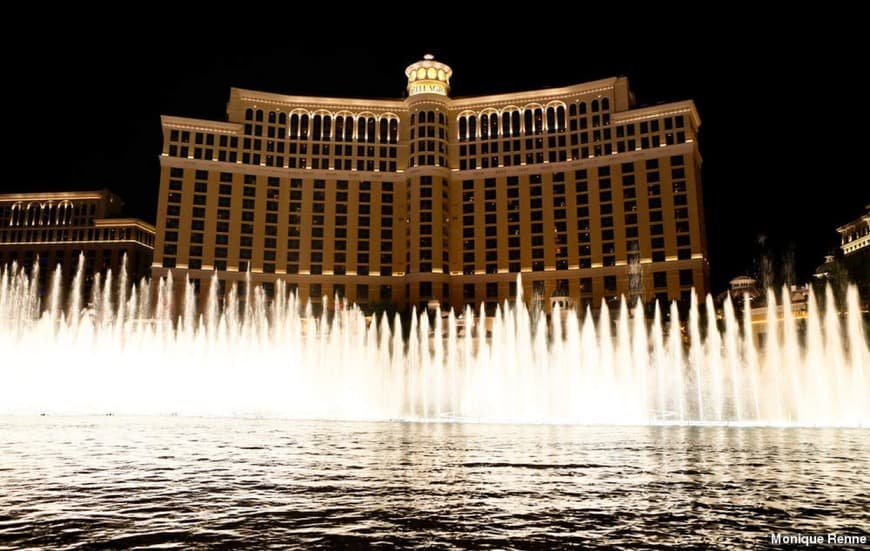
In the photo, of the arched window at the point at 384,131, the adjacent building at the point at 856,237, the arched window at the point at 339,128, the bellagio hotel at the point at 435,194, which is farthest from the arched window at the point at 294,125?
the adjacent building at the point at 856,237

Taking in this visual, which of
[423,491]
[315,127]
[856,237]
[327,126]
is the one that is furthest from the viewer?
[327,126]

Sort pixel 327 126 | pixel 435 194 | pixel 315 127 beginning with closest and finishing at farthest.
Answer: pixel 435 194 → pixel 315 127 → pixel 327 126

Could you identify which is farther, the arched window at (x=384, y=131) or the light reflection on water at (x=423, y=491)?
the arched window at (x=384, y=131)

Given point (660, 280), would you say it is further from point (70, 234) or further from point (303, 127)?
point (70, 234)

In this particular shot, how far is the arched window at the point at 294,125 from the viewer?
115 m

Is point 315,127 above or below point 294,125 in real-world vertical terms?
below

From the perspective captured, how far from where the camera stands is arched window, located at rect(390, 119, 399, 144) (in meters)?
117

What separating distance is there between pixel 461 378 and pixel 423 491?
34661mm

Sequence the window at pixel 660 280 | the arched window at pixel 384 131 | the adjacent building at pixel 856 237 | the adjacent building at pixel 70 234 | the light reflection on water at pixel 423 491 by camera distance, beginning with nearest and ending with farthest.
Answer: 1. the light reflection on water at pixel 423 491
2. the window at pixel 660 280
3. the adjacent building at pixel 856 237
4. the arched window at pixel 384 131
5. the adjacent building at pixel 70 234

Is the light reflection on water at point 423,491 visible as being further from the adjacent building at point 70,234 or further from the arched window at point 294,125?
the adjacent building at point 70,234

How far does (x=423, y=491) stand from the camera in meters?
12.1

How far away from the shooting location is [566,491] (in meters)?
12.0

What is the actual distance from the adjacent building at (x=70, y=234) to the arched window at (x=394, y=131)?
56.3 m

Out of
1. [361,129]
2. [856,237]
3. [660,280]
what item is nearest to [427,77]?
[361,129]
